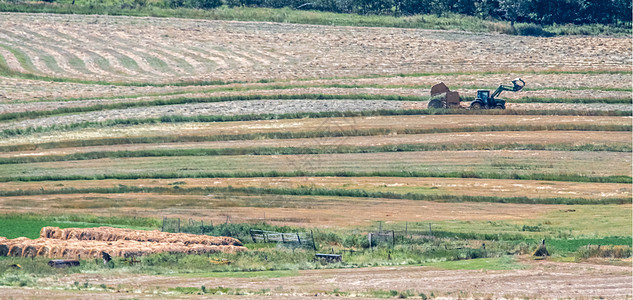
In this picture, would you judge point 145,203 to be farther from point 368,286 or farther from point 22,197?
point 368,286

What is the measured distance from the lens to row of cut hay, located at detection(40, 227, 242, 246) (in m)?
45.8

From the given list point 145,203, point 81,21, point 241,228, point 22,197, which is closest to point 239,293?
point 241,228

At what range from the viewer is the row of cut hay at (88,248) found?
43.5 m

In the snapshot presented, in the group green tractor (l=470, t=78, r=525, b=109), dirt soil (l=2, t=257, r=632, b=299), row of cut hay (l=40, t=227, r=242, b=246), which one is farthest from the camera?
green tractor (l=470, t=78, r=525, b=109)

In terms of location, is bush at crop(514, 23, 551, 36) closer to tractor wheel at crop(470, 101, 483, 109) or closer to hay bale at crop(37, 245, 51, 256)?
tractor wheel at crop(470, 101, 483, 109)

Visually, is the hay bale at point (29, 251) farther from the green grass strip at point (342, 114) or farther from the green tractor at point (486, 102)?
the green tractor at point (486, 102)

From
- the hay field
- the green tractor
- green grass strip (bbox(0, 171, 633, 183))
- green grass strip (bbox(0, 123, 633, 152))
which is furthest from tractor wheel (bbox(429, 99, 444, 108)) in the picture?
green grass strip (bbox(0, 171, 633, 183))

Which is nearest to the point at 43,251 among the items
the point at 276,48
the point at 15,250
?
the point at 15,250

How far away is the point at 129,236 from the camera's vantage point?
4669 centimetres

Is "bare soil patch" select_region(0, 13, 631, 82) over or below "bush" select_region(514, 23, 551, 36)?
below

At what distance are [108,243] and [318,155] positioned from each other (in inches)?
951

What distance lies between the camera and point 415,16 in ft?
371

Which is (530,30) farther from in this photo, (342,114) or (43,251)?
(43,251)

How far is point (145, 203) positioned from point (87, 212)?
3.26m
